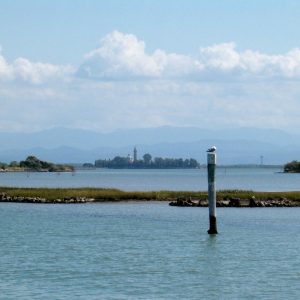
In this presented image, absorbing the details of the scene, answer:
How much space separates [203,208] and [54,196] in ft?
64.3

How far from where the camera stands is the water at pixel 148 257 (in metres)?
38.0

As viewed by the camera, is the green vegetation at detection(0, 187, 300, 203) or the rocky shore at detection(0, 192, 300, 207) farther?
the green vegetation at detection(0, 187, 300, 203)

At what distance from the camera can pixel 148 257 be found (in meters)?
48.1

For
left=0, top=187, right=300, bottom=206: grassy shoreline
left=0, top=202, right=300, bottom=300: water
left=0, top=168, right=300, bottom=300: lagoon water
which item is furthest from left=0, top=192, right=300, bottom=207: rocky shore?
left=0, top=168, right=300, bottom=300: lagoon water

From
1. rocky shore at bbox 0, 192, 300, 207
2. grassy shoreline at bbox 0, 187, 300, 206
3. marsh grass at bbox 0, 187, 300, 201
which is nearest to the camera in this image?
rocky shore at bbox 0, 192, 300, 207

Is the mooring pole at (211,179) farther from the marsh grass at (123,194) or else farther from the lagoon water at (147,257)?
the marsh grass at (123,194)

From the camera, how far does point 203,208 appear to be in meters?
89.8

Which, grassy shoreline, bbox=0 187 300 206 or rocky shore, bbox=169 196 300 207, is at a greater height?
grassy shoreline, bbox=0 187 300 206

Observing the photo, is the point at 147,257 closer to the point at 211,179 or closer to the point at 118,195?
the point at 211,179

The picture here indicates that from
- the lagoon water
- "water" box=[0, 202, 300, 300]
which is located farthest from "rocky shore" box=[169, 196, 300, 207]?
the lagoon water

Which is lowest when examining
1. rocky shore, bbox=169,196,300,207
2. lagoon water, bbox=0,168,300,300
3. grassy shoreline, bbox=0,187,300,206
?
A: lagoon water, bbox=0,168,300,300

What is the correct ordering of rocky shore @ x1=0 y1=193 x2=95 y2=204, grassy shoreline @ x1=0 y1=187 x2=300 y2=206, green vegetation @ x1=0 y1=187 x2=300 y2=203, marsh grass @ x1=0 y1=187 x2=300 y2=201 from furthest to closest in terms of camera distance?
1. marsh grass @ x1=0 y1=187 x2=300 y2=201
2. rocky shore @ x1=0 y1=193 x2=95 y2=204
3. green vegetation @ x1=0 y1=187 x2=300 y2=203
4. grassy shoreline @ x1=0 y1=187 x2=300 y2=206

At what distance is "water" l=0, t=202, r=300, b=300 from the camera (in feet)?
125

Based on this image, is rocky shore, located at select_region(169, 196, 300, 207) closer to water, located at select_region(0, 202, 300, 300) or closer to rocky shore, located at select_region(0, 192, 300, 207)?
rocky shore, located at select_region(0, 192, 300, 207)
